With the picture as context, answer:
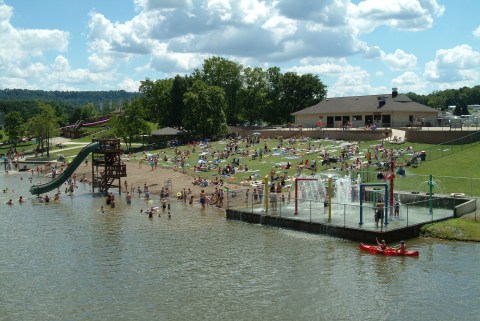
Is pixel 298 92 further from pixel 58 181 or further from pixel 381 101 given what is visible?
pixel 58 181

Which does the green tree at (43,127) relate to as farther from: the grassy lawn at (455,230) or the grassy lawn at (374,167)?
the grassy lawn at (455,230)

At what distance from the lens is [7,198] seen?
56.4m

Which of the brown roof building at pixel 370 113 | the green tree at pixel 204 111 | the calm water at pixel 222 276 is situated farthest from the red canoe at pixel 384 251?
the green tree at pixel 204 111

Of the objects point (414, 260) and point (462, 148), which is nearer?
point (414, 260)

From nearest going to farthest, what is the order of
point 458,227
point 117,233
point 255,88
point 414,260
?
point 414,260, point 458,227, point 117,233, point 255,88

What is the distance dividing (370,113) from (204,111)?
2822 centimetres

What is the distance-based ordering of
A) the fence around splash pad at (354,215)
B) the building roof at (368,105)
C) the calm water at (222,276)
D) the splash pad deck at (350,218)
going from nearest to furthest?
1. the calm water at (222,276)
2. the splash pad deck at (350,218)
3. the fence around splash pad at (354,215)
4. the building roof at (368,105)

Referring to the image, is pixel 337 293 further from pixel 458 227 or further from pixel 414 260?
pixel 458 227

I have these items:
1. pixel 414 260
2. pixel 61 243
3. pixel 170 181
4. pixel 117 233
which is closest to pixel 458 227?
pixel 414 260

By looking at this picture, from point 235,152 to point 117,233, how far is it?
3600 cm

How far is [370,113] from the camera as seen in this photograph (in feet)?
254

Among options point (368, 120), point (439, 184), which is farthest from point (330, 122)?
point (439, 184)

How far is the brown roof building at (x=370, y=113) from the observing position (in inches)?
2908

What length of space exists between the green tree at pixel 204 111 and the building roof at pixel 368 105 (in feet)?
45.2
